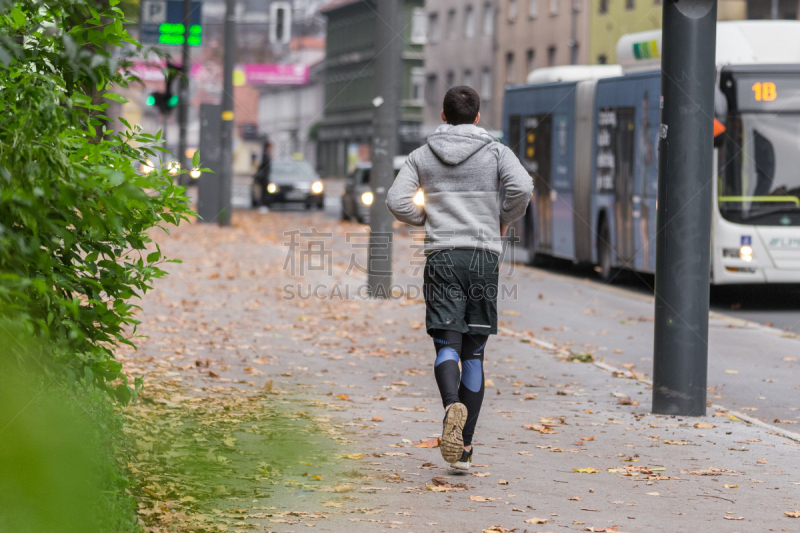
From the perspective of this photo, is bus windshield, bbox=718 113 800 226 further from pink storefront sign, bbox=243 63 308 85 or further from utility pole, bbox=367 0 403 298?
pink storefront sign, bbox=243 63 308 85

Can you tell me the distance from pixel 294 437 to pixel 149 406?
11.2 feet

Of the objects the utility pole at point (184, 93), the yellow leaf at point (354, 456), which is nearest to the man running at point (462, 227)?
the yellow leaf at point (354, 456)

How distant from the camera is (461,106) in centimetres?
583

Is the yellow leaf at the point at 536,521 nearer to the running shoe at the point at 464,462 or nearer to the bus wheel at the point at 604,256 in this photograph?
the running shoe at the point at 464,462

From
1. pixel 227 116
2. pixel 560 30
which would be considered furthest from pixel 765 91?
pixel 560 30

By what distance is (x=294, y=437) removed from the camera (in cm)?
341

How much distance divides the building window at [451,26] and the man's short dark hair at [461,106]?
214 feet

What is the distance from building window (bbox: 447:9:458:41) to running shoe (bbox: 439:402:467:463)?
65922mm

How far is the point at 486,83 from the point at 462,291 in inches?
2420

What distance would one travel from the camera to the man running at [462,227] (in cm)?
566

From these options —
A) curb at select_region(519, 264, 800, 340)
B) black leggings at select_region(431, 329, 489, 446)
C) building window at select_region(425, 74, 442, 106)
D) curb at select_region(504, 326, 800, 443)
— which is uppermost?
building window at select_region(425, 74, 442, 106)

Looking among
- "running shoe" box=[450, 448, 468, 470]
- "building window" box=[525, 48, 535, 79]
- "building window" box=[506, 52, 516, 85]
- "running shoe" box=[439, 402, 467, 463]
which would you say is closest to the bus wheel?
"running shoe" box=[450, 448, 468, 470]

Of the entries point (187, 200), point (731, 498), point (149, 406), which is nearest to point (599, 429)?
point (731, 498)

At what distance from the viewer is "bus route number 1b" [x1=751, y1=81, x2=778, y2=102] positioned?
14734 mm
